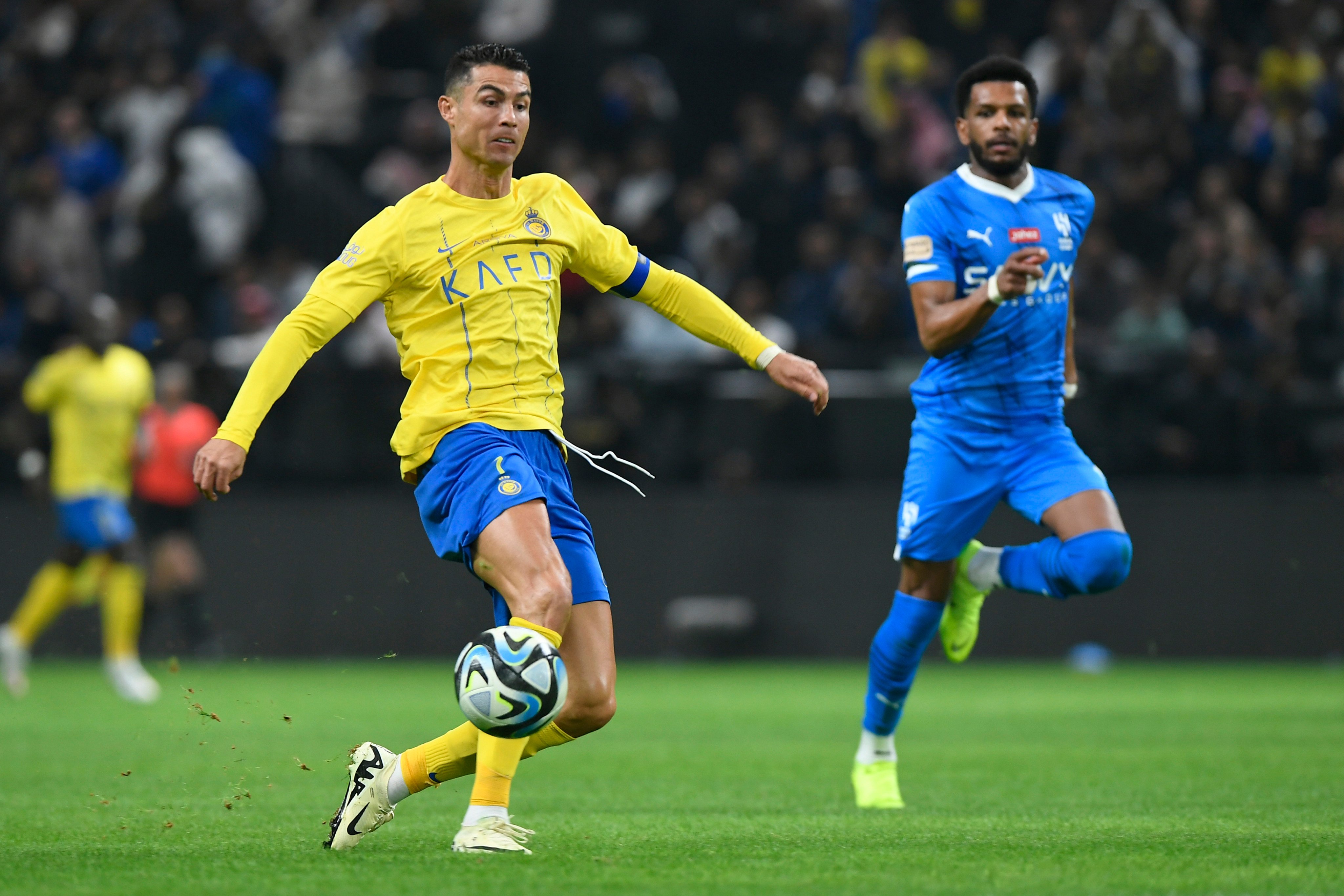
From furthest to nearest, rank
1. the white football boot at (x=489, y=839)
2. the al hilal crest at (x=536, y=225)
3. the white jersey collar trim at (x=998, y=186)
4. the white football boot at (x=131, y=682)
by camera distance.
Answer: the white football boot at (x=131, y=682)
the white jersey collar trim at (x=998, y=186)
the al hilal crest at (x=536, y=225)
the white football boot at (x=489, y=839)

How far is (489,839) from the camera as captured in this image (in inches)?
211

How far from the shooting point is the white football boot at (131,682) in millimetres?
12711

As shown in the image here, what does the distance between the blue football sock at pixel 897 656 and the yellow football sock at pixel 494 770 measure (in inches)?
75.4

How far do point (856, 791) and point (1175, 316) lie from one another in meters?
8.92

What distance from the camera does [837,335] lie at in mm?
15062

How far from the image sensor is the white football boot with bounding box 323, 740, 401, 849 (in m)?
5.58

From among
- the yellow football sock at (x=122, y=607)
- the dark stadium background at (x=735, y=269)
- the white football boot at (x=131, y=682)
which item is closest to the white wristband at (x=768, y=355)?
the white football boot at (x=131, y=682)

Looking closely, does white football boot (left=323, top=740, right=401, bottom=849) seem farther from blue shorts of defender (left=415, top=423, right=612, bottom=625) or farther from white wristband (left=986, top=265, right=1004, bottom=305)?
white wristband (left=986, top=265, right=1004, bottom=305)

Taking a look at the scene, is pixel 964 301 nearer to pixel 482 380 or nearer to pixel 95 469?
pixel 482 380

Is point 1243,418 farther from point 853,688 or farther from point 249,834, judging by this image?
point 249,834

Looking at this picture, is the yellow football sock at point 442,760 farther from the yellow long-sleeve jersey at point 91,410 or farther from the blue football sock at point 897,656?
the yellow long-sleeve jersey at point 91,410

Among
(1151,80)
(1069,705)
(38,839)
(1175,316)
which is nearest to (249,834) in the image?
(38,839)

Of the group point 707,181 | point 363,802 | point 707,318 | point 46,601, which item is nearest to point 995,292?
point 707,318

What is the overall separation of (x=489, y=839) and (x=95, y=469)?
9.18m
